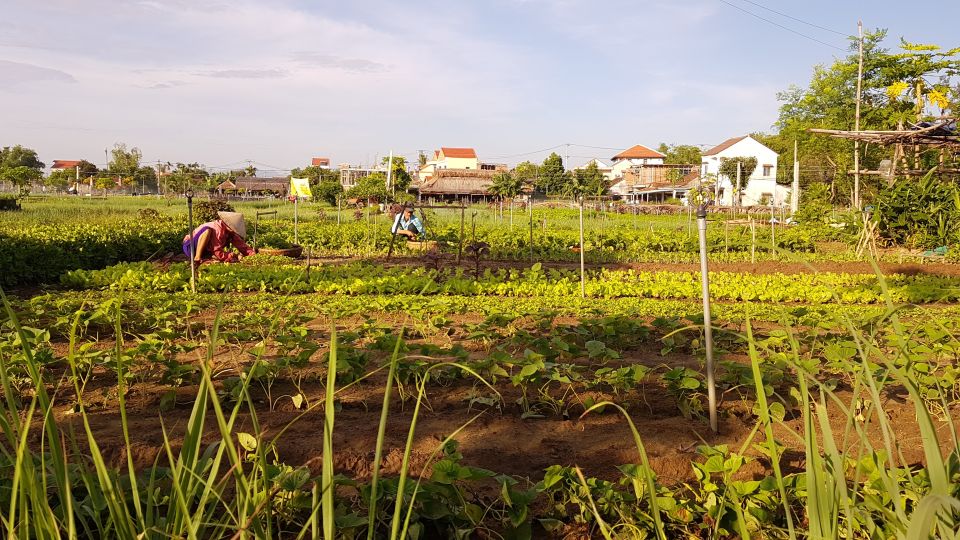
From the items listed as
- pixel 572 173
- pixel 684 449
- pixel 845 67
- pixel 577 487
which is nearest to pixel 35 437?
pixel 577 487

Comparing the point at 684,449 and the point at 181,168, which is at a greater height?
the point at 181,168

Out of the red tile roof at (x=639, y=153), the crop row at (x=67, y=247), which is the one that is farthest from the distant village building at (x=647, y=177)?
the crop row at (x=67, y=247)

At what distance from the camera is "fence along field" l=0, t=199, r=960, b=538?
1.40 metres

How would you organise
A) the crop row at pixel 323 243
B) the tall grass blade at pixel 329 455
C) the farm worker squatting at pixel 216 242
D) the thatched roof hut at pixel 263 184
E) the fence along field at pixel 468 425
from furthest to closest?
1. the thatched roof hut at pixel 263 184
2. the farm worker squatting at pixel 216 242
3. the crop row at pixel 323 243
4. the fence along field at pixel 468 425
5. the tall grass blade at pixel 329 455

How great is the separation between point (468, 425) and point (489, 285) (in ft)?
20.9

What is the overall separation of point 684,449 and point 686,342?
254 centimetres

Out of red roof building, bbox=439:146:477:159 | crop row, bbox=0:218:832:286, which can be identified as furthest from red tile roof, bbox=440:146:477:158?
crop row, bbox=0:218:832:286

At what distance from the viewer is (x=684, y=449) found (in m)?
3.11

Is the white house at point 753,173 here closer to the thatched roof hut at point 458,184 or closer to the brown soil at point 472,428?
the thatched roof hut at point 458,184

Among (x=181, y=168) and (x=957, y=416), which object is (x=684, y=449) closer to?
(x=957, y=416)

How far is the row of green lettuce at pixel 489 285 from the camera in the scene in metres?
9.54

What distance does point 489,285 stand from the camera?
9.94m

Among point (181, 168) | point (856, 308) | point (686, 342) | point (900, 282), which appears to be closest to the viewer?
point (686, 342)

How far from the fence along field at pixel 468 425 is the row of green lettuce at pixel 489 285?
1.10m
